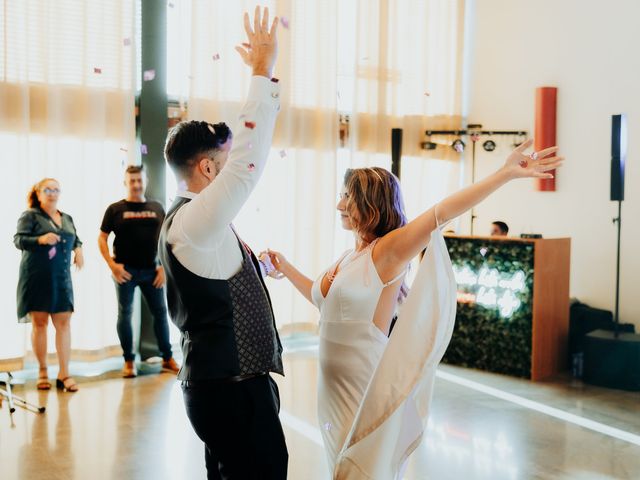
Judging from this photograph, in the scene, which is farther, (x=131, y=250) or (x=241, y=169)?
(x=131, y=250)

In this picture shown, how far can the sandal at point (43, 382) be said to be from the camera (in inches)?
205

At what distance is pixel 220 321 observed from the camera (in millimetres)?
1828

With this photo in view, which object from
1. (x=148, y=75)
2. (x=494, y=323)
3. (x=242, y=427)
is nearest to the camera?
(x=242, y=427)

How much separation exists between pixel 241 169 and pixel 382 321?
871mm

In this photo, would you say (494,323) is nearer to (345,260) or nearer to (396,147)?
(396,147)

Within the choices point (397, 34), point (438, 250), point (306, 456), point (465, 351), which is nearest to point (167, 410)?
point (306, 456)

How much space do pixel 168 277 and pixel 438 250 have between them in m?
0.84

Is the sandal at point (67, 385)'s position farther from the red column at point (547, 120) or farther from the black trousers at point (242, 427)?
the red column at point (547, 120)

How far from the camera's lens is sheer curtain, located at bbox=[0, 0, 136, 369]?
5473mm

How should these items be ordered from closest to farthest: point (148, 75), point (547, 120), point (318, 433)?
point (318, 433) < point (148, 75) < point (547, 120)

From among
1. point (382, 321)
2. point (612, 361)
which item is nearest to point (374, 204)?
point (382, 321)

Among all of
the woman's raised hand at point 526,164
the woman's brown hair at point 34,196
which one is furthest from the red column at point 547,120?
the woman's raised hand at point 526,164

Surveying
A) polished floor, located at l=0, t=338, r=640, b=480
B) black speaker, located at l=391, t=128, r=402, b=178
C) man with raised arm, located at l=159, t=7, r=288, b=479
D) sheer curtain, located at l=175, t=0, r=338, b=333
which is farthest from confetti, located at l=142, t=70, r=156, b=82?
man with raised arm, located at l=159, t=7, r=288, b=479

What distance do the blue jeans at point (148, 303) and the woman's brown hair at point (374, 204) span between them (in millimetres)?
3635
